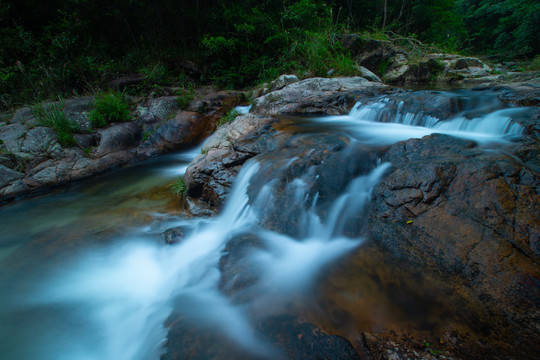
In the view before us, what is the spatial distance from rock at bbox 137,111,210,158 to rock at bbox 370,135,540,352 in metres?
5.91

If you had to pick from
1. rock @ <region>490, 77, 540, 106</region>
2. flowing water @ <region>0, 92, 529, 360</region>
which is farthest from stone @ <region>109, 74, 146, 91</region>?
rock @ <region>490, 77, 540, 106</region>

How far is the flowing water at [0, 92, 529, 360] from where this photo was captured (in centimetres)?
205

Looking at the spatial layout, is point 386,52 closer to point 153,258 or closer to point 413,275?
point 413,275

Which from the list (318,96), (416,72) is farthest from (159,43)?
(416,72)

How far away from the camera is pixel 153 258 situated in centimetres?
295

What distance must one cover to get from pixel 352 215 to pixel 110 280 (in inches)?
114

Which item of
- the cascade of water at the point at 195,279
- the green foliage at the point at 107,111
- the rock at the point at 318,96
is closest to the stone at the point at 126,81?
the green foliage at the point at 107,111

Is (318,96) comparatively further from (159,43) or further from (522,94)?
(159,43)

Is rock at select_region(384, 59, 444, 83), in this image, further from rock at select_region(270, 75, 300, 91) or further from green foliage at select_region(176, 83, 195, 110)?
green foliage at select_region(176, 83, 195, 110)

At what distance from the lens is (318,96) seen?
681 centimetres

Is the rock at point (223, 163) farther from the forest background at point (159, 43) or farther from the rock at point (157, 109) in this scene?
the forest background at point (159, 43)

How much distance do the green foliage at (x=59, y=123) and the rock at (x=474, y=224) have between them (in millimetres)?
6857

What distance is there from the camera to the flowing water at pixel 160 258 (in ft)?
6.72

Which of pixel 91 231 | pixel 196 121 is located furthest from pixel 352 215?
pixel 196 121
